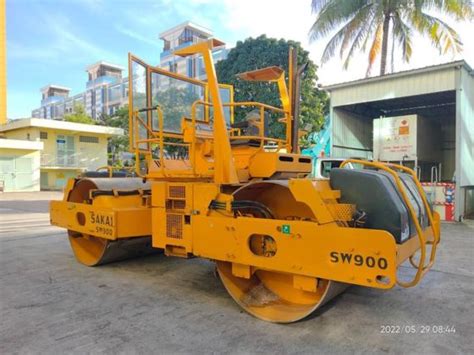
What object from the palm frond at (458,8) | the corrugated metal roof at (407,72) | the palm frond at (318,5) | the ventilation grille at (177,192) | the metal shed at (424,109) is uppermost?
the palm frond at (318,5)

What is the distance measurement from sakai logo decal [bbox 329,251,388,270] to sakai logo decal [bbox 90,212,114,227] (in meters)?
2.59

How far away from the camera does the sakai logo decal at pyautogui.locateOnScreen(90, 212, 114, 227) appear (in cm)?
430

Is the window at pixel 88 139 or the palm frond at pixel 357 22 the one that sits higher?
the palm frond at pixel 357 22

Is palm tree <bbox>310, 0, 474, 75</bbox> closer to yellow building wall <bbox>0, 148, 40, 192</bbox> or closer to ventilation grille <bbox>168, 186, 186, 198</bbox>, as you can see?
ventilation grille <bbox>168, 186, 186, 198</bbox>

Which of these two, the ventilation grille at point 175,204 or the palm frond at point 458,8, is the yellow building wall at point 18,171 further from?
the ventilation grille at point 175,204

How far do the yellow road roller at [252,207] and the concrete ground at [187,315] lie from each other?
0.28m

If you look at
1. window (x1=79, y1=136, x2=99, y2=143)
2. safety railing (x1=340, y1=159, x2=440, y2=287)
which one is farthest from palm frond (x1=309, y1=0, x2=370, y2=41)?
window (x1=79, y1=136, x2=99, y2=143)

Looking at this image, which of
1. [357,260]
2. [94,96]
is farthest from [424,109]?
[94,96]

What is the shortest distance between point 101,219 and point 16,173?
83.0 feet

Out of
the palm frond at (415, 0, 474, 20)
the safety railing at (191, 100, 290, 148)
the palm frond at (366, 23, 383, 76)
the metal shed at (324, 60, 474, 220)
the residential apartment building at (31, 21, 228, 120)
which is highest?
the residential apartment building at (31, 21, 228, 120)

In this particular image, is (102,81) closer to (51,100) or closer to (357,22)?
(51,100)

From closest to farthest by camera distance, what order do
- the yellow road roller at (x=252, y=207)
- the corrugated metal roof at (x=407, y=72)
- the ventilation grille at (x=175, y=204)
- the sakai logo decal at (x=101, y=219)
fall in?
the yellow road roller at (x=252, y=207)
the ventilation grille at (x=175, y=204)
the sakai logo decal at (x=101, y=219)
the corrugated metal roof at (x=407, y=72)
